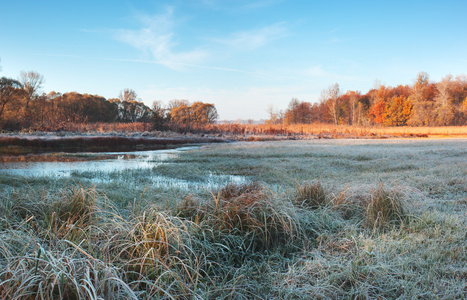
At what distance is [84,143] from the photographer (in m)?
15.1

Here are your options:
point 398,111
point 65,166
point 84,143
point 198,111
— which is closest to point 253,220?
point 65,166

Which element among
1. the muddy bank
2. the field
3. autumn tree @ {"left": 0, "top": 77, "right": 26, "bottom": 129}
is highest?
autumn tree @ {"left": 0, "top": 77, "right": 26, "bottom": 129}

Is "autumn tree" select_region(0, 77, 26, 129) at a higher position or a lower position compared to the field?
higher

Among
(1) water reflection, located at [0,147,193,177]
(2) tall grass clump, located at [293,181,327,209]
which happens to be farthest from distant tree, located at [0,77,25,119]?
(2) tall grass clump, located at [293,181,327,209]

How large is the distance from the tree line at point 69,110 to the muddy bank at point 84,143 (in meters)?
5.64

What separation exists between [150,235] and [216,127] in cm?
2296

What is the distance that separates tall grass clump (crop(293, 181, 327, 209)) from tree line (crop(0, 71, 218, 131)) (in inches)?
798

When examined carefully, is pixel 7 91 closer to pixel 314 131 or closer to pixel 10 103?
pixel 10 103

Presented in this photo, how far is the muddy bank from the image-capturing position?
1290 centimetres

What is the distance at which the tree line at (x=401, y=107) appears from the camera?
140 ft

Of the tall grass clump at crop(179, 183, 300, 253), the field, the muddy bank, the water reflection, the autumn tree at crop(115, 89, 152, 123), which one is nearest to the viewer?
the field

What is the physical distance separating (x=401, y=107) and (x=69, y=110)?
52.1 metres

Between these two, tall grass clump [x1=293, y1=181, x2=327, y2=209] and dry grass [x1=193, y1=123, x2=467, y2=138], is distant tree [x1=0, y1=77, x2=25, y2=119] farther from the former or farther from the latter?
tall grass clump [x1=293, y1=181, x2=327, y2=209]

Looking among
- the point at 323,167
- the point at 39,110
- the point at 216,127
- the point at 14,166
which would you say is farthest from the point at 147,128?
the point at 323,167
